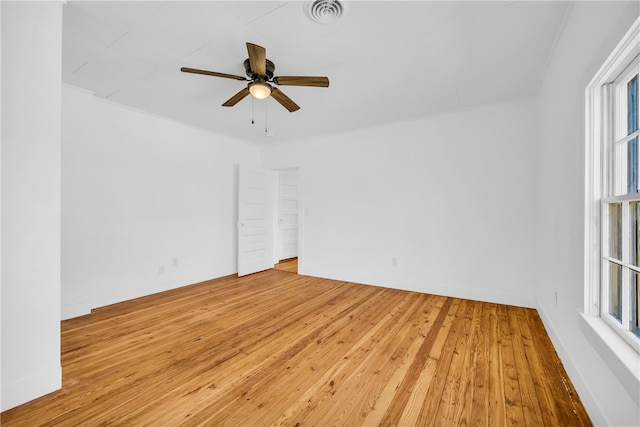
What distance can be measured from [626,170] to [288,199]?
18.9 feet

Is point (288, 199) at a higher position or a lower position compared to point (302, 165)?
lower

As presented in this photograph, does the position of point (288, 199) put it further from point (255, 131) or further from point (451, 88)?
point (451, 88)

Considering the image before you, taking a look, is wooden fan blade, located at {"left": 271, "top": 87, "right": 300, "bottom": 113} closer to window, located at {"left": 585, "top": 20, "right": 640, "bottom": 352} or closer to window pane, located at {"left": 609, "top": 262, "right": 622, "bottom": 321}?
window, located at {"left": 585, "top": 20, "right": 640, "bottom": 352}

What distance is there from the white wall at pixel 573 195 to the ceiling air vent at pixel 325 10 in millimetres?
1427

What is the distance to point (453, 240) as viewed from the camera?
11.9 ft

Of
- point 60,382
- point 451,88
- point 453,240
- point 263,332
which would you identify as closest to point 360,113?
point 451,88

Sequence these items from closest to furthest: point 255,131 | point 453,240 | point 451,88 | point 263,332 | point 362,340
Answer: point 362,340 < point 263,332 < point 451,88 < point 453,240 < point 255,131

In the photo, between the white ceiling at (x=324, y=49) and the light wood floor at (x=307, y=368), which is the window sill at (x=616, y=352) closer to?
the light wood floor at (x=307, y=368)

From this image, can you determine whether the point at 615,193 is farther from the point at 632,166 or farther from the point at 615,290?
the point at 615,290

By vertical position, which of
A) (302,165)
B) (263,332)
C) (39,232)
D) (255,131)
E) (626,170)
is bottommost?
(263,332)

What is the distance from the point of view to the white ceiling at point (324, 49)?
1806mm

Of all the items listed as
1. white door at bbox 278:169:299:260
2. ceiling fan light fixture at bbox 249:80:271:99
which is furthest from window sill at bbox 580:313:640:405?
white door at bbox 278:169:299:260

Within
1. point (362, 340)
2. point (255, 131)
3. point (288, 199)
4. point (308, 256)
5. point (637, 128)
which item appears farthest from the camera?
point (288, 199)

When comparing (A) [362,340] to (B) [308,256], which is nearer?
(A) [362,340]
